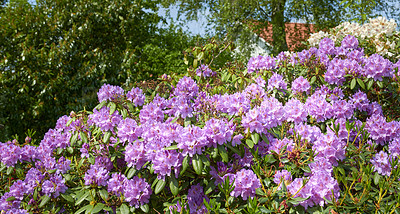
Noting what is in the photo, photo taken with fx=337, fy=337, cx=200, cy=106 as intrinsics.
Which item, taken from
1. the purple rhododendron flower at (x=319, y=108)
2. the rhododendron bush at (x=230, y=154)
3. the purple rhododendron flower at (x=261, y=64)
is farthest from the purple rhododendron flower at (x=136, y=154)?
the purple rhododendron flower at (x=261, y=64)

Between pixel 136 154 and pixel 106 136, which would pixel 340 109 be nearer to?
pixel 136 154

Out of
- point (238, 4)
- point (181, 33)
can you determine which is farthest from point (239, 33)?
point (181, 33)

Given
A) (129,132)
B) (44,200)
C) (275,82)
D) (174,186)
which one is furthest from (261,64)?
(44,200)

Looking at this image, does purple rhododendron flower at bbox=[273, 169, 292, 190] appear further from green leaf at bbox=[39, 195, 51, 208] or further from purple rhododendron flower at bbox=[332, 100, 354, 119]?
green leaf at bbox=[39, 195, 51, 208]

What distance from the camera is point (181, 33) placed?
901cm

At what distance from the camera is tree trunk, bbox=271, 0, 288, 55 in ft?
33.4

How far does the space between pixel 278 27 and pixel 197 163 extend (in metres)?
9.12

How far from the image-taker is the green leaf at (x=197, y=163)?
5.94 feet

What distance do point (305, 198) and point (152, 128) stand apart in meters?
0.96

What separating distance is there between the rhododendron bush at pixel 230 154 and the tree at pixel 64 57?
4430 mm

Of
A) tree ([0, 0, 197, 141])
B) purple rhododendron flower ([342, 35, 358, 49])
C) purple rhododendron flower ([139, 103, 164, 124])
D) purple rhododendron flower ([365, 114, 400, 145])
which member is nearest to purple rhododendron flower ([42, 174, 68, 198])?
purple rhododendron flower ([139, 103, 164, 124])

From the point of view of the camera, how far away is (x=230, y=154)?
2148mm

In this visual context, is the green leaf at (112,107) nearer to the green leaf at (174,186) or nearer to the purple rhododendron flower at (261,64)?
the green leaf at (174,186)

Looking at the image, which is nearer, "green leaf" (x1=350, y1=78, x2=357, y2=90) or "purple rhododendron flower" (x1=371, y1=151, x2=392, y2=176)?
"purple rhododendron flower" (x1=371, y1=151, x2=392, y2=176)
